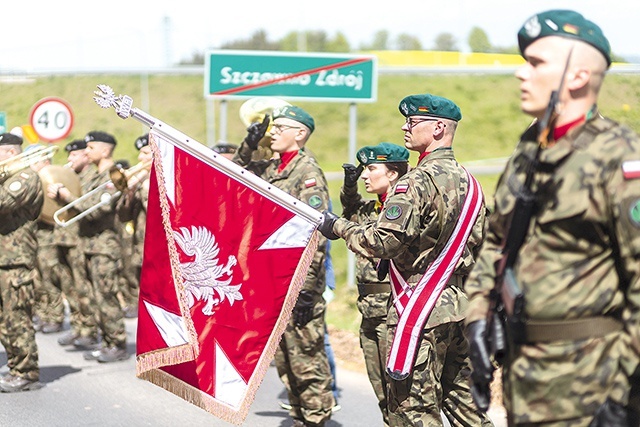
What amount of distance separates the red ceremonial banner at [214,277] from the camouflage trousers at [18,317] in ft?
10.4

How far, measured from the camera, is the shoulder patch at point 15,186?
8992mm

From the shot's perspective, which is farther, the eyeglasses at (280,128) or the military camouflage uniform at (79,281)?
the military camouflage uniform at (79,281)

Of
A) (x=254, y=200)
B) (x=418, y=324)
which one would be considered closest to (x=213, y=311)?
(x=254, y=200)

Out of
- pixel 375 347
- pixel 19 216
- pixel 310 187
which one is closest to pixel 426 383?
pixel 375 347

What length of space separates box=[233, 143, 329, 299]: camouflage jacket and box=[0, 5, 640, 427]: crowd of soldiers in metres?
0.01

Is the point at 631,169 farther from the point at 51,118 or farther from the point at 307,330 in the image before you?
the point at 51,118

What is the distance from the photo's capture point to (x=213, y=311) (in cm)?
624

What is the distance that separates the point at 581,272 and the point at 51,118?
13497mm

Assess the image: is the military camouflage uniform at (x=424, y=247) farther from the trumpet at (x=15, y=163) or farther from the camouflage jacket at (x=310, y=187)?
the trumpet at (x=15, y=163)

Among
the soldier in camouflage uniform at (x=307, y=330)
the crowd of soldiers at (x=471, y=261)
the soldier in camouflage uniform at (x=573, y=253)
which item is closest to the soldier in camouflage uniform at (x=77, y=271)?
the crowd of soldiers at (x=471, y=261)

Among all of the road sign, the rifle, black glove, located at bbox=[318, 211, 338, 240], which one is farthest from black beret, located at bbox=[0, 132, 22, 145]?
the rifle

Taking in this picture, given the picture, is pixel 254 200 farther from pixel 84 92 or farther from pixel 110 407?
pixel 84 92

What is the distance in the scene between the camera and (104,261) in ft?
36.4

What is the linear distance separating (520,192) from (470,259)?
7.73 ft
